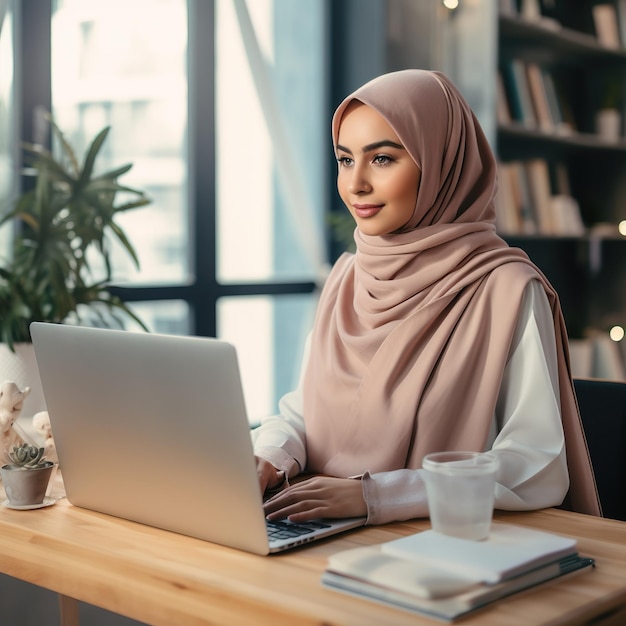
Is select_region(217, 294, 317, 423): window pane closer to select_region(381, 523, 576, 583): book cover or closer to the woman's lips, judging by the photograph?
the woman's lips

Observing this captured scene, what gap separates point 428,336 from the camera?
1399mm

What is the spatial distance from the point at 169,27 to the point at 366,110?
2.29 metres

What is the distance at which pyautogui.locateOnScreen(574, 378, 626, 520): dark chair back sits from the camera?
1521mm

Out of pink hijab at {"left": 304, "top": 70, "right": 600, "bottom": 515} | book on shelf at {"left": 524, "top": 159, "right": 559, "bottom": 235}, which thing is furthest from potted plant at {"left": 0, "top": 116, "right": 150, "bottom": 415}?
book on shelf at {"left": 524, "top": 159, "right": 559, "bottom": 235}

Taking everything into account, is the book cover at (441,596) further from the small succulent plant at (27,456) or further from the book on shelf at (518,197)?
the book on shelf at (518,197)

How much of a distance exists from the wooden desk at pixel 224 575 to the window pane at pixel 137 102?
7.40 feet

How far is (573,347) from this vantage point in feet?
13.5

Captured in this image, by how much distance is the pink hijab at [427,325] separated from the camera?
4.41 ft

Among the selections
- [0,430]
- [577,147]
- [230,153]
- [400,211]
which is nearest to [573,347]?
[577,147]

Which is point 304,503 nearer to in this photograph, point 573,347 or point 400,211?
point 400,211

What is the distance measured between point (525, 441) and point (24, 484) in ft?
2.11

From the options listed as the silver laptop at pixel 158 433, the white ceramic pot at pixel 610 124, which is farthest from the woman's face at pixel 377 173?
the white ceramic pot at pixel 610 124

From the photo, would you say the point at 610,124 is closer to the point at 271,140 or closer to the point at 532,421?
the point at 271,140

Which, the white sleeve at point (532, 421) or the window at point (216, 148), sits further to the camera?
the window at point (216, 148)
